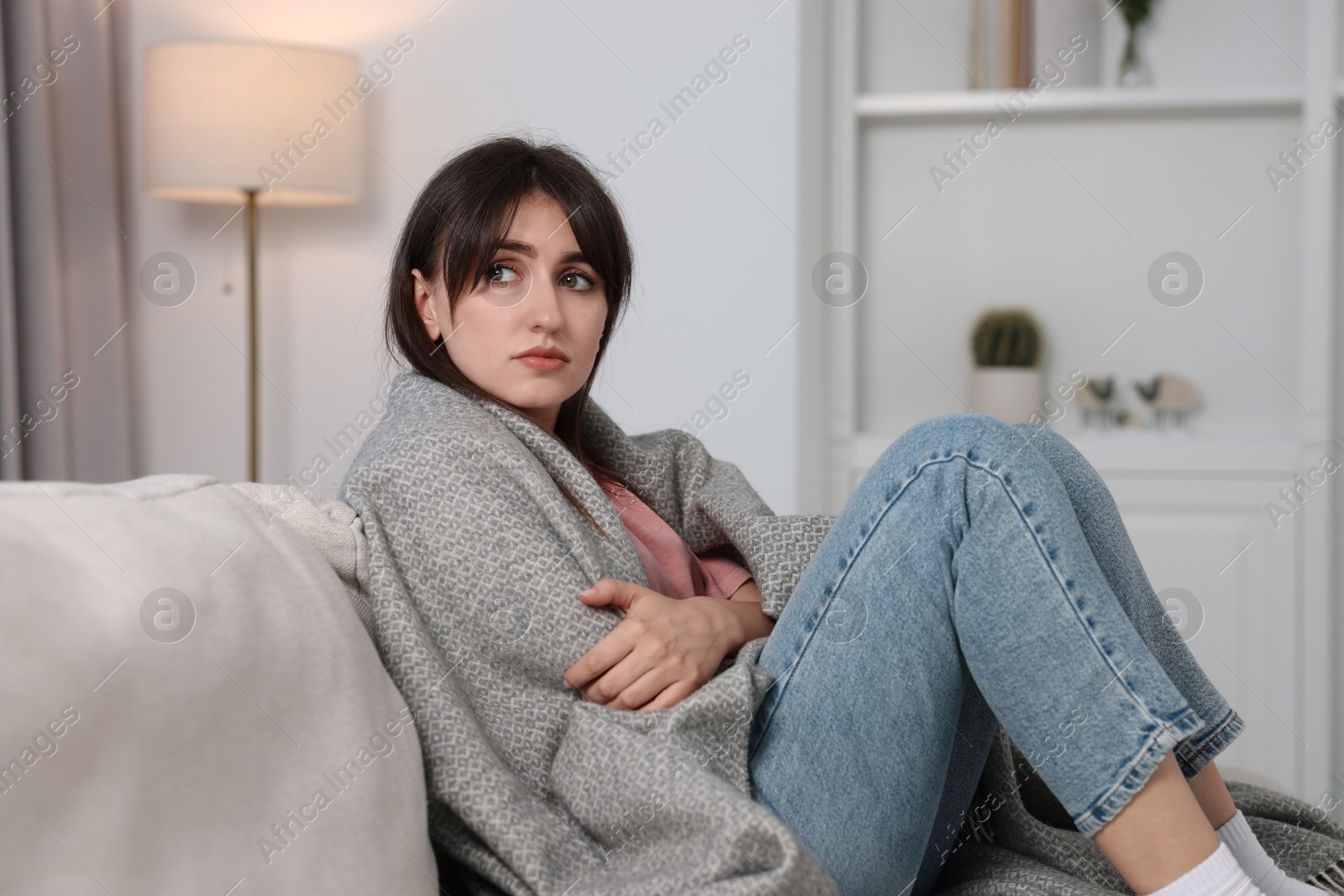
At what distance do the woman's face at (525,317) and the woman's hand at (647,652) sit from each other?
241 millimetres

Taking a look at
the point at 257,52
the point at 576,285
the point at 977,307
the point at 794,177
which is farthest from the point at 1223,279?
the point at 257,52

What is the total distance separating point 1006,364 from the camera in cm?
230

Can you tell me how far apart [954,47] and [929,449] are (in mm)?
1743

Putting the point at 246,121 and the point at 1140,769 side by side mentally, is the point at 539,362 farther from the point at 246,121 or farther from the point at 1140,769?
the point at 246,121

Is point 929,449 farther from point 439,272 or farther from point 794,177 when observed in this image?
point 794,177

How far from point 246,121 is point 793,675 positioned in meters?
1.44

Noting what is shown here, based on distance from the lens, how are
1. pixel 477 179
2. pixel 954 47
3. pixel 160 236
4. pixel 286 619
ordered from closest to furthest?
pixel 286 619 < pixel 477 179 < pixel 160 236 < pixel 954 47

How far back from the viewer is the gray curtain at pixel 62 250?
6.15 ft

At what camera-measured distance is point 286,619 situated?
0.73m

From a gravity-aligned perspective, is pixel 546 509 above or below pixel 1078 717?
above

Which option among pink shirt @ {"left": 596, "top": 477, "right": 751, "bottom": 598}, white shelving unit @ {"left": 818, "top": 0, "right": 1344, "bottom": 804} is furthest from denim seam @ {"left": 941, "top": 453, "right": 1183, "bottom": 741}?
white shelving unit @ {"left": 818, "top": 0, "right": 1344, "bottom": 804}

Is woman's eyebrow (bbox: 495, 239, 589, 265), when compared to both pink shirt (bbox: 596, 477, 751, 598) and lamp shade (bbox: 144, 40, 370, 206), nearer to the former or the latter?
pink shirt (bbox: 596, 477, 751, 598)

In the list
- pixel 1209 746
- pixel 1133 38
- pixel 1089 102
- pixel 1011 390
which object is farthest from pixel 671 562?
pixel 1133 38

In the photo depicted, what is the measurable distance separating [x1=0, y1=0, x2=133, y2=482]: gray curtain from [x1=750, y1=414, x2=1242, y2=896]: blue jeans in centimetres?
148
